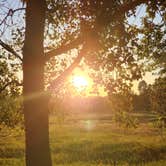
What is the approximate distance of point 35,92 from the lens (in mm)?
9719

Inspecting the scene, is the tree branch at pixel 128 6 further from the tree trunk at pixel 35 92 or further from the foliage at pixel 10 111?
the foliage at pixel 10 111

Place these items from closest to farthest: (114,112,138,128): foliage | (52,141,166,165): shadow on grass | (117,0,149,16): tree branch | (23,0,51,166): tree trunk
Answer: (117,0,149,16): tree branch
(23,0,51,166): tree trunk
(114,112,138,128): foliage
(52,141,166,165): shadow on grass

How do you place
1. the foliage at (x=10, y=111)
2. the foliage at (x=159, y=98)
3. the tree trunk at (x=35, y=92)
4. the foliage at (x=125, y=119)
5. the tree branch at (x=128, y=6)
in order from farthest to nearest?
the foliage at (x=159, y=98)
the foliage at (x=10, y=111)
the foliage at (x=125, y=119)
the tree trunk at (x=35, y=92)
the tree branch at (x=128, y=6)

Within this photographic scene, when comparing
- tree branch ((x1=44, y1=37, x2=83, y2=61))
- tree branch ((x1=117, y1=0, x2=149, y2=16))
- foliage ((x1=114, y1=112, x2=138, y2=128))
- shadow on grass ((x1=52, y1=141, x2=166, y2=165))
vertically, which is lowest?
shadow on grass ((x1=52, y1=141, x2=166, y2=165))

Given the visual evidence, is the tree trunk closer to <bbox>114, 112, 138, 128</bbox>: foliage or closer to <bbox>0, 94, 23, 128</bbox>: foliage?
<bbox>114, 112, 138, 128</bbox>: foliage

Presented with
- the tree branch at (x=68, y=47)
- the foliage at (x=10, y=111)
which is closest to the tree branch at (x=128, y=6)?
the tree branch at (x=68, y=47)

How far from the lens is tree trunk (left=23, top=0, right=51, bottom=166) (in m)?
9.56

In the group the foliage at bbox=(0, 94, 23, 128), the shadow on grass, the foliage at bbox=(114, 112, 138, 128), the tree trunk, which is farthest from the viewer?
the shadow on grass

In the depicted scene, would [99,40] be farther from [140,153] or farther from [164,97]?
[140,153]

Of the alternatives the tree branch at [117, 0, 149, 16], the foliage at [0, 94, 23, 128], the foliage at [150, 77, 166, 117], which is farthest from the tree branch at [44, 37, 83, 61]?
the foliage at [150, 77, 166, 117]

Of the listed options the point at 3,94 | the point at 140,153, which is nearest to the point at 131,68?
the point at 3,94

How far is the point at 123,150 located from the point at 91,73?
29033 millimetres

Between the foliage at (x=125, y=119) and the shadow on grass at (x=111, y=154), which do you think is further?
the shadow on grass at (x=111, y=154)

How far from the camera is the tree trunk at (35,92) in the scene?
9.56m
